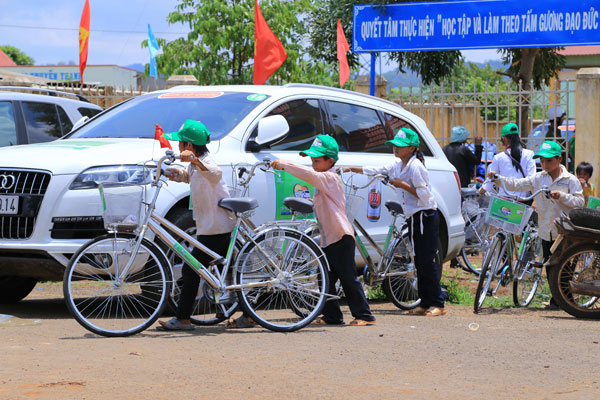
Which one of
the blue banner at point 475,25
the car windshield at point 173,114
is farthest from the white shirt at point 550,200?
the blue banner at point 475,25

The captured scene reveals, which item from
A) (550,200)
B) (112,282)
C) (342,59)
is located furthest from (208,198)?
(342,59)

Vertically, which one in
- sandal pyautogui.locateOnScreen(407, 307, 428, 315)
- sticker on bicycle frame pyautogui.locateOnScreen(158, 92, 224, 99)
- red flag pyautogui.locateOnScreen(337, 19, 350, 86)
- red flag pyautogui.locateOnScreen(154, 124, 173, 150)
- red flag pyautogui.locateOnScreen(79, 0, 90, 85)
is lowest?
sandal pyautogui.locateOnScreen(407, 307, 428, 315)

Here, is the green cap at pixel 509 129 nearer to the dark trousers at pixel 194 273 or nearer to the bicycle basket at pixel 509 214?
the bicycle basket at pixel 509 214

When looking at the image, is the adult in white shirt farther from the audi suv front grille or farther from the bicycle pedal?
the audi suv front grille

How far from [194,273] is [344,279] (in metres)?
1.23

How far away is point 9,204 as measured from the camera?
23.6 ft

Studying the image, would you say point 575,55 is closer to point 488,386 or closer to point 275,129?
point 275,129

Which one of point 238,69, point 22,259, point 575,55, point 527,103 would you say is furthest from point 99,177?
point 575,55

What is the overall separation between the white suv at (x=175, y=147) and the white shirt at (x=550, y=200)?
82 centimetres

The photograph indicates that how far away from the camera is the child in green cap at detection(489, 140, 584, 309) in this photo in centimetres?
880

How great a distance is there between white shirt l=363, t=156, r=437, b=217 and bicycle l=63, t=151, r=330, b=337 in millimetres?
1337

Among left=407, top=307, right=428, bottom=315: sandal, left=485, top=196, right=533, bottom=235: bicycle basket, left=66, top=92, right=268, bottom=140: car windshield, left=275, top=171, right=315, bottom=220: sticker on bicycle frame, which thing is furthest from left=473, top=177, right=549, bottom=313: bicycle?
left=66, top=92, right=268, bottom=140: car windshield

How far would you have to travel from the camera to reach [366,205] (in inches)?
344

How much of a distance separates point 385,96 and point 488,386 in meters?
11.9
